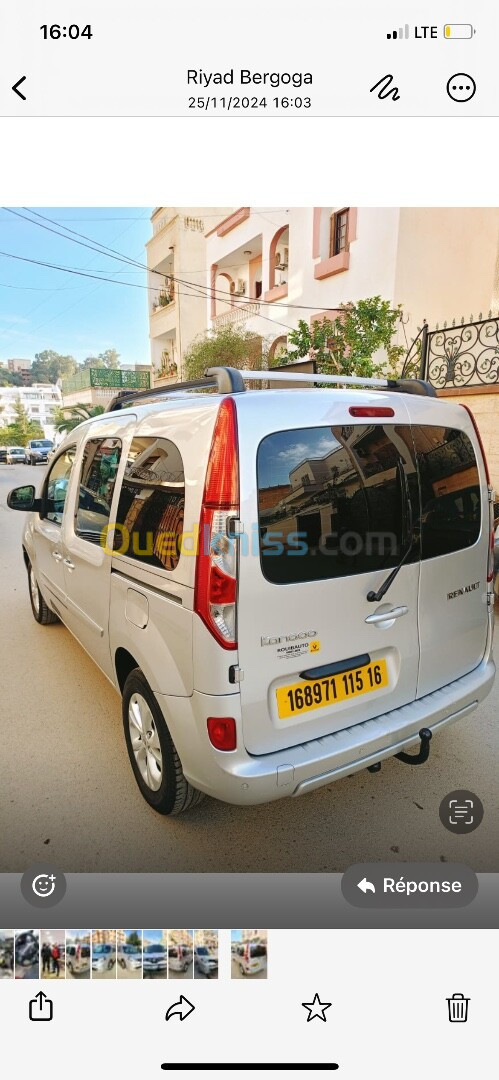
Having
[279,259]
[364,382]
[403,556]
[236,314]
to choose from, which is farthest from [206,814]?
[236,314]

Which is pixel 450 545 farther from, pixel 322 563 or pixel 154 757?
pixel 154 757

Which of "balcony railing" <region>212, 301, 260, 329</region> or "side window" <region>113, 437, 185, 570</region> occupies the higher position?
"balcony railing" <region>212, 301, 260, 329</region>

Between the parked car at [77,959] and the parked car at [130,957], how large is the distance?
9 centimetres

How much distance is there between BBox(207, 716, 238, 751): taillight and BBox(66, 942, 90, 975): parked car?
25.6 inches

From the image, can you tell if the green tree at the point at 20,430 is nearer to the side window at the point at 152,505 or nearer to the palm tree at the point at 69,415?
the palm tree at the point at 69,415

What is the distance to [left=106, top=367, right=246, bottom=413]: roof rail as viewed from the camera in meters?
1.80

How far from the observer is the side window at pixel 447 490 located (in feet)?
6.87

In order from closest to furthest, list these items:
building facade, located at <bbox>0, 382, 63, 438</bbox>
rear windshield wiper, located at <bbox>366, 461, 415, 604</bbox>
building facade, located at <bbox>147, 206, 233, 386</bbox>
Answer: rear windshield wiper, located at <bbox>366, 461, 415, 604</bbox>
building facade, located at <bbox>0, 382, 63, 438</bbox>
building facade, located at <bbox>147, 206, 233, 386</bbox>

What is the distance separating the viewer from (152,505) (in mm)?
2043

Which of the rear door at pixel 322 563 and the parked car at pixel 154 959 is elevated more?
the rear door at pixel 322 563

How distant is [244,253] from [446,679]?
569 inches
